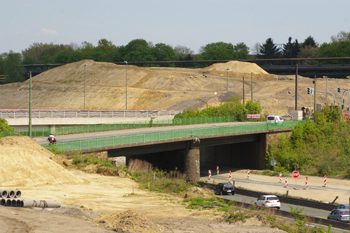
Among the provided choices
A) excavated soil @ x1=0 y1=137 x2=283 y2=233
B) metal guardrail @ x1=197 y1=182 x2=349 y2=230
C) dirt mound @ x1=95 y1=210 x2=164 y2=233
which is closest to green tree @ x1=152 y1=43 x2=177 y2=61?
metal guardrail @ x1=197 y1=182 x2=349 y2=230

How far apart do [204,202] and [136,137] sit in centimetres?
1790

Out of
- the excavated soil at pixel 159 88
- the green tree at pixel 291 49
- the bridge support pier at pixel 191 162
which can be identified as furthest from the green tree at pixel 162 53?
Answer: the bridge support pier at pixel 191 162

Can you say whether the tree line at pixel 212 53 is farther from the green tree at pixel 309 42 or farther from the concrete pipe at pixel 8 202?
the concrete pipe at pixel 8 202

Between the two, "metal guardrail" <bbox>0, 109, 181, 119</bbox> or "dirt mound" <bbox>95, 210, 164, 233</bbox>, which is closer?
"dirt mound" <bbox>95, 210, 164, 233</bbox>

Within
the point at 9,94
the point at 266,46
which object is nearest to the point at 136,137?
the point at 9,94

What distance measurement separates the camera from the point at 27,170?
85.5ft

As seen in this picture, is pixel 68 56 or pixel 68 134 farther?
pixel 68 56

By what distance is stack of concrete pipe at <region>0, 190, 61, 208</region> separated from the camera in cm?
1881

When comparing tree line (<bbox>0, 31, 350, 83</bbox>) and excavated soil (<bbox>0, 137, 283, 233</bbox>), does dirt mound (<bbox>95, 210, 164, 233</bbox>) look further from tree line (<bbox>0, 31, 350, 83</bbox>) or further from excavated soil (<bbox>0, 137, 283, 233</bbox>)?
tree line (<bbox>0, 31, 350, 83</bbox>)

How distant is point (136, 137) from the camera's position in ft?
132

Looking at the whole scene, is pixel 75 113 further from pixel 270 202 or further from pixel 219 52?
pixel 219 52

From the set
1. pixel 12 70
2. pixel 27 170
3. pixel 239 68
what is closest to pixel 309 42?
pixel 239 68

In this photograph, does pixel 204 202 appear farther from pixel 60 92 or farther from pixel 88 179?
pixel 60 92

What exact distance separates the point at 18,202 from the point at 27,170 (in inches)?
295
